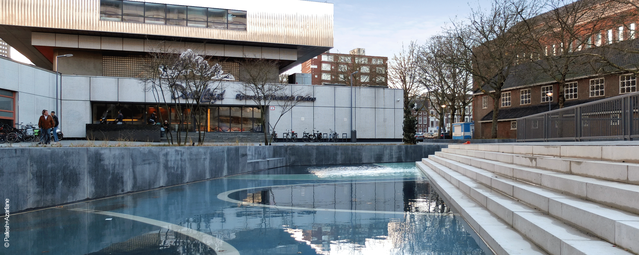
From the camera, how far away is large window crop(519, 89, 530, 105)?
4888cm

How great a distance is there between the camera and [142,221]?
297 inches

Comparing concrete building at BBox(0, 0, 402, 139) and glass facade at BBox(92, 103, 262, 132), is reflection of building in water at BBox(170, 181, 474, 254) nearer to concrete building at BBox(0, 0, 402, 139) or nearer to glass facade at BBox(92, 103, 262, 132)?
concrete building at BBox(0, 0, 402, 139)

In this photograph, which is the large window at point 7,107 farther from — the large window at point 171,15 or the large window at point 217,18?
the large window at point 217,18

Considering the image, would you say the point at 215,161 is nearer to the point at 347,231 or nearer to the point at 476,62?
the point at 347,231

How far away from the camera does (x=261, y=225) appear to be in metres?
7.07

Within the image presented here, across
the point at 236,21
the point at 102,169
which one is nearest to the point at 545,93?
the point at 236,21

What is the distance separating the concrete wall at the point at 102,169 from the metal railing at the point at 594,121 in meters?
11.5

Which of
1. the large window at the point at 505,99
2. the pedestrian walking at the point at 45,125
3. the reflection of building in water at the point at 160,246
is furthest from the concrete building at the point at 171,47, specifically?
the reflection of building in water at the point at 160,246

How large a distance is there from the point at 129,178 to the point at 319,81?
100803mm

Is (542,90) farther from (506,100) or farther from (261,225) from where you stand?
(261,225)

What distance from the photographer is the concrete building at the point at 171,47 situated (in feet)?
104

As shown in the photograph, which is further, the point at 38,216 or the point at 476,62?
the point at 476,62

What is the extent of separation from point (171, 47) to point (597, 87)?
3677 cm

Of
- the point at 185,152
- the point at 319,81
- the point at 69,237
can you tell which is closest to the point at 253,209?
the point at 69,237
